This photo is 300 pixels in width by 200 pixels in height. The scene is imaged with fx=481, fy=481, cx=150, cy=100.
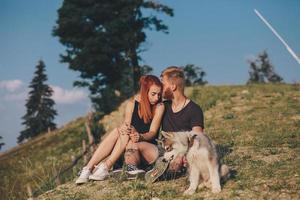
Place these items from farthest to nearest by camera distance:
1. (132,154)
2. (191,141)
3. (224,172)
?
(132,154)
(224,172)
(191,141)

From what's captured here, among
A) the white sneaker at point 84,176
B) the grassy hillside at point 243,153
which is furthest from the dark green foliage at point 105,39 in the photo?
the white sneaker at point 84,176

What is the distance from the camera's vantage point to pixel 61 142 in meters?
36.7

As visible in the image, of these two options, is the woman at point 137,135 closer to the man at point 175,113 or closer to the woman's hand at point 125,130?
the woman's hand at point 125,130

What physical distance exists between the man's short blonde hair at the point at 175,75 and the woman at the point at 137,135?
0.38 metres

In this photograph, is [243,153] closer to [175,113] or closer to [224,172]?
[175,113]

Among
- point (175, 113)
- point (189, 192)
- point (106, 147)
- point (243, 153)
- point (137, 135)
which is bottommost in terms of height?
point (189, 192)

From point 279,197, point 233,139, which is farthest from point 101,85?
→ point 279,197

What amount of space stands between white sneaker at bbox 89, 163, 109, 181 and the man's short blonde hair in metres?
2.43

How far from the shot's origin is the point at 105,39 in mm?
39469

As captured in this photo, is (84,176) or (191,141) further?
(84,176)

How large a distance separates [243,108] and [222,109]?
1.18 meters

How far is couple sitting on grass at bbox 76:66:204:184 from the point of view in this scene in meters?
9.62

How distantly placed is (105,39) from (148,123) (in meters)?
29.8

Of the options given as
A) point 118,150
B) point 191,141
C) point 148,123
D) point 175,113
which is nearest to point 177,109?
point 175,113
